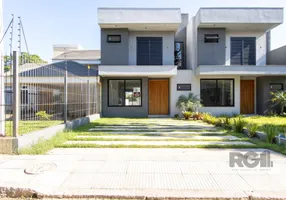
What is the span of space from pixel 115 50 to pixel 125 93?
9.98 ft

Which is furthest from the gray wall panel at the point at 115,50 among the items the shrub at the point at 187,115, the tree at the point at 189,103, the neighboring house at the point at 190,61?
the shrub at the point at 187,115

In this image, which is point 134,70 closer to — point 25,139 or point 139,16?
point 139,16

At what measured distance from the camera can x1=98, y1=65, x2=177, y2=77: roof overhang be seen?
14.3 m

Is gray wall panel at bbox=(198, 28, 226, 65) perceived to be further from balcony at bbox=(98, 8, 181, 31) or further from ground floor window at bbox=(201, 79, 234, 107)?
balcony at bbox=(98, 8, 181, 31)

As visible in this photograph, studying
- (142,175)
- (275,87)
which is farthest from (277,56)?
(142,175)

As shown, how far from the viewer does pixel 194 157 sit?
5379mm

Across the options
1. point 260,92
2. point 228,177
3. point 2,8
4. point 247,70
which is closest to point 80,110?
point 2,8

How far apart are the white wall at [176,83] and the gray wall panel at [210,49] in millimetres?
1208

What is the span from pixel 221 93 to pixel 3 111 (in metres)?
13.7

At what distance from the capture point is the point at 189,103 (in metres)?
14.5

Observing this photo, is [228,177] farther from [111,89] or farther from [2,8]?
[111,89]

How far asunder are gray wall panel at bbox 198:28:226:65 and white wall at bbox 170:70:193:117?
1208mm

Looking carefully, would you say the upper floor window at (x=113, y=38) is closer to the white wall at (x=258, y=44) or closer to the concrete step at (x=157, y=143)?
the white wall at (x=258, y=44)

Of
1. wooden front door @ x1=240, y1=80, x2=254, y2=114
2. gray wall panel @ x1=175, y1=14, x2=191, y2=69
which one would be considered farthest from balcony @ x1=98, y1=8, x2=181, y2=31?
wooden front door @ x1=240, y1=80, x2=254, y2=114
